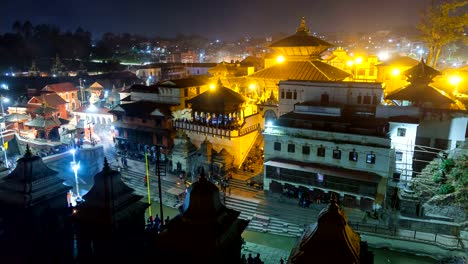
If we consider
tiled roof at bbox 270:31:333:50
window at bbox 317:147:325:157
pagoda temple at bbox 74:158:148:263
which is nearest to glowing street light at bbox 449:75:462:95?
tiled roof at bbox 270:31:333:50

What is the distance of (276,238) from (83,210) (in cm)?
1948

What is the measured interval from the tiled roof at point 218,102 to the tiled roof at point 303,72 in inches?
303

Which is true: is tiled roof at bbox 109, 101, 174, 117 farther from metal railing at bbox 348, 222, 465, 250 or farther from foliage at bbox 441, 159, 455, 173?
foliage at bbox 441, 159, 455, 173

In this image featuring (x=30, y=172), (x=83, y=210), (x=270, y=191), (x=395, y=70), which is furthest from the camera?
(x=395, y=70)

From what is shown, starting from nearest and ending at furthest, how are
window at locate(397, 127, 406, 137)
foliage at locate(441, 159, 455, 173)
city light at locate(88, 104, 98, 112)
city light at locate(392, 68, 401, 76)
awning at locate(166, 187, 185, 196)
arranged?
foliage at locate(441, 159, 455, 173)
window at locate(397, 127, 406, 137)
awning at locate(166, 187, 185, 196)
city light at locate(392, 68, 401, 76)
city light at locate(88, 104, 98, 112)

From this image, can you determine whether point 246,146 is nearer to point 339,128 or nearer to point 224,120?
point 224,120

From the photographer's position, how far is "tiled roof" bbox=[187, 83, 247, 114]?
3800cm

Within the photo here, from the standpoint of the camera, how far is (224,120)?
127 ft

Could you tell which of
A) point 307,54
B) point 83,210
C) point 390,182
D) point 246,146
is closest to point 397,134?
point 390,182

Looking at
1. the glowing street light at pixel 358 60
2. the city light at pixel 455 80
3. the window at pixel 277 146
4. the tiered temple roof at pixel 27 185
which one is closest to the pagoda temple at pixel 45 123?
the window at pixel 277 146

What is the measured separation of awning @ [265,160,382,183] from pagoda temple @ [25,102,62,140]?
122 feet

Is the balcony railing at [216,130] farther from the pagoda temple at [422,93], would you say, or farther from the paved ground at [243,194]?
the pagoda temple at [422,93]

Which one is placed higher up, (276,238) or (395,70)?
(395,70)

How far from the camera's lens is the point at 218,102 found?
38.2 meters
